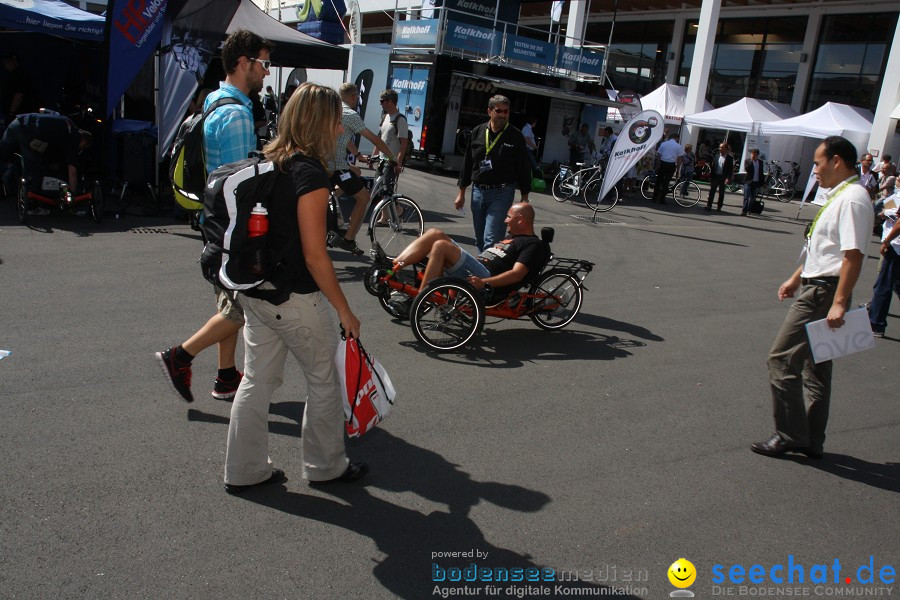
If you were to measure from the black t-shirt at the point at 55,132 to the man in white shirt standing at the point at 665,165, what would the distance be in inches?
545

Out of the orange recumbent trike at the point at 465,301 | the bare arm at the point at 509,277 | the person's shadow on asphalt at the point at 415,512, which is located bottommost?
the person's shadow on asphalt at the point at 415,512

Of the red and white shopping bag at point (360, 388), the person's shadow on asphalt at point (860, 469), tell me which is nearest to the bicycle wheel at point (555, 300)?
the person's shadow on asphalt at point (860, 469)

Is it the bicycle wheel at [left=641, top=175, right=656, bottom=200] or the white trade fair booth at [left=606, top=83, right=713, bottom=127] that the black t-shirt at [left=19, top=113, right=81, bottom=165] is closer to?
the bicycle wheel at [left=641, top=175, right=656, bottom=200]

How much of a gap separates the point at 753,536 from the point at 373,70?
17.3 meters

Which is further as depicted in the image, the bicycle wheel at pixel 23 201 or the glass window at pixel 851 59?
the glass window at pixel 851 59

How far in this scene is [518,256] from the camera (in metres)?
6.02

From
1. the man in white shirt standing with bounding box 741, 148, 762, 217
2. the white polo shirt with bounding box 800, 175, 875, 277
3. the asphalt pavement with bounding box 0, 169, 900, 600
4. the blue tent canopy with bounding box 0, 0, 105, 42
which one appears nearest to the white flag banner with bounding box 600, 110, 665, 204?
the man in white shirt standing with bounding box 741, 148, 762, 217

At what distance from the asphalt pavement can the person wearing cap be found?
2202 millimetres

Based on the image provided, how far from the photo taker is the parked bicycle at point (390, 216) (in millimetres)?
9078

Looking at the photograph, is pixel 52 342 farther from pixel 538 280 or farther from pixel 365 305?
pixel 538 280

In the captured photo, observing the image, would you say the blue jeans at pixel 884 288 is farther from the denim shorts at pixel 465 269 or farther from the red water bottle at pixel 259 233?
the red water bottle at pixel 259 233

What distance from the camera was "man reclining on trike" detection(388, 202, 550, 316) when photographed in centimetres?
583

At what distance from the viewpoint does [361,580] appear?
288 centimetres

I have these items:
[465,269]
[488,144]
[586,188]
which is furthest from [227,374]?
[586,188]
